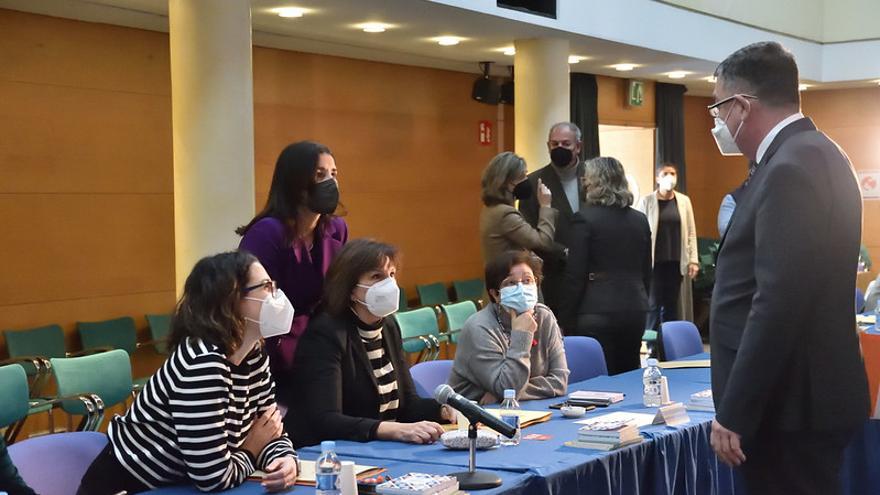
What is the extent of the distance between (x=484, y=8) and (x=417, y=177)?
2.83 meters

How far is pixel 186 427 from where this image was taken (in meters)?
2.89

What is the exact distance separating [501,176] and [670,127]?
6.60 meters

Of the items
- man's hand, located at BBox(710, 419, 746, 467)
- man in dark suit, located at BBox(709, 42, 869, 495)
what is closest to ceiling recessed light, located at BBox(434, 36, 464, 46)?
man in dark suit, located at BBox(709, 42, 869, 495)

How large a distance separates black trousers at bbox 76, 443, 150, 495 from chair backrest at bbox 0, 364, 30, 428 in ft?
6.31

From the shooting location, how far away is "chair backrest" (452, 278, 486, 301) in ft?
31.5

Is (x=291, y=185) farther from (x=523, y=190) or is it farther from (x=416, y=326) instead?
(x=416, y=326)

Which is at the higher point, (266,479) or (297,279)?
(297,279)

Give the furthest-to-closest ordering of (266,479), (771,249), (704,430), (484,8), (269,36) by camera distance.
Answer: (269,36) < (484,8) < (704,430) < (266,479) < (771,249)

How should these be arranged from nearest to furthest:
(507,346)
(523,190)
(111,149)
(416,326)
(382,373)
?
1. (382,373)
2. (507,346)
3. (523,190)
4. (111,149)
5. (416,326)

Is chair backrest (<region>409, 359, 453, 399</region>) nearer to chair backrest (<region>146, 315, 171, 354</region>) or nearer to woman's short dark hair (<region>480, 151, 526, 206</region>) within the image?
woman's short dark hair (<region>480, 151, 526, 206</region>)

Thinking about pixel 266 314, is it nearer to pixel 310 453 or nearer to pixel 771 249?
pixel 310 453

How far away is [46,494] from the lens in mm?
3115

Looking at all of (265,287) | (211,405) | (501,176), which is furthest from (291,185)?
(501,176)

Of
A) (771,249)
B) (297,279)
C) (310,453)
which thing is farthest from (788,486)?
(297,279)
